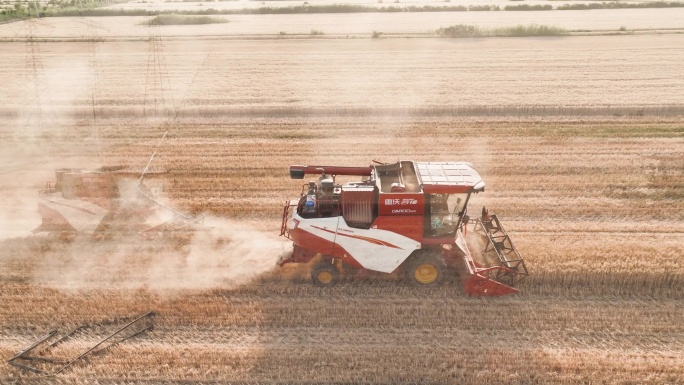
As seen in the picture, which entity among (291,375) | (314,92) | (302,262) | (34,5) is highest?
(34,5)

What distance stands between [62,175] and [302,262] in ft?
20.9

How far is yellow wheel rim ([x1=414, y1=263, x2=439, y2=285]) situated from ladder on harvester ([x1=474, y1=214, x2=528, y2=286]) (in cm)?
127

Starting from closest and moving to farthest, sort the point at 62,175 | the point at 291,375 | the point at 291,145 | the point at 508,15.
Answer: the point at 291,375 → the point at 62,175 → the point at 291,145 → the point at 508,15

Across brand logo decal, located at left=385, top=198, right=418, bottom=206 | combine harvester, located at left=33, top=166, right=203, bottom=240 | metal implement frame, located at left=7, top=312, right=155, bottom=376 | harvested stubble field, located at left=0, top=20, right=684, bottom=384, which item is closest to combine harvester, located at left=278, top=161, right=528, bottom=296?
brand logo decal, located at left=385, top=198, right=418, bottom=206

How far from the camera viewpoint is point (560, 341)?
10133 millimetres

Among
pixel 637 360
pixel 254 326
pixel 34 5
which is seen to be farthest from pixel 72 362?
pixel 34 5

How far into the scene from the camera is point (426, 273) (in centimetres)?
1140

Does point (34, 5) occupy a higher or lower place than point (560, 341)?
higher

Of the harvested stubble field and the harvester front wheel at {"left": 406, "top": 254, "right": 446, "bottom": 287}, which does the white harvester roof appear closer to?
the harvester front wheel at {"left": 406, "top": 254, "right": 446, "bottom": 287}

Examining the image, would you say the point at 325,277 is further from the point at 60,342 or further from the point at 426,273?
the point at 60,342

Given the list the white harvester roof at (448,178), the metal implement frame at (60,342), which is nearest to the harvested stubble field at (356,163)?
the metal implement frame at (60,342)

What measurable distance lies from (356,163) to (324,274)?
289 inches

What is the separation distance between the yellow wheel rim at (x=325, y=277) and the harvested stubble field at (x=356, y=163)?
8.7 inches

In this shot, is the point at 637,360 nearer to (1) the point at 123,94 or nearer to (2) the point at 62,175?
(2) the point at 62,175
